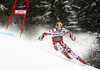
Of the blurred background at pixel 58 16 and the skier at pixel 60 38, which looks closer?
the skier at pixel 60 38

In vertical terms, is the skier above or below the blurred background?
below

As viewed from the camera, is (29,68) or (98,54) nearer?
(29,68)

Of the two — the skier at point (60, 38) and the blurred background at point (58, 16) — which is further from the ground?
the blurred background at point (58, 16)

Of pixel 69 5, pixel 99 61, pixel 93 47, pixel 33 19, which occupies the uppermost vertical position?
pixel 69 5

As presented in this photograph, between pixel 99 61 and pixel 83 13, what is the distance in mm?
7787

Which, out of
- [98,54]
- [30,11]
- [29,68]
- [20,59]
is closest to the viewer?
[29,68]

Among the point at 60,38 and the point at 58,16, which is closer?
the point at 60,38

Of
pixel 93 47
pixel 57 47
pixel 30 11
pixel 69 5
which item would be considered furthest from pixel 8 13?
pixel 57 47

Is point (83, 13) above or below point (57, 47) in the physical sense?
above

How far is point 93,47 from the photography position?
20.1 meters

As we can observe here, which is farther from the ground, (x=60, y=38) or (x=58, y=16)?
(x=58, y=16)

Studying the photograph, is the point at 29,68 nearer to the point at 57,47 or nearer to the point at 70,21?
the point at 57,47

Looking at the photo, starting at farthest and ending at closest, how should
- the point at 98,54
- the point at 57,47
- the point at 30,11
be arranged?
the point at 30,11, the point at 98,54, the point at 57,47

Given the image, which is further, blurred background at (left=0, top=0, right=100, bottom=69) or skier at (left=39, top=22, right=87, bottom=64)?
blurred background at (left=0, top=0, right=100, bottom=69)
